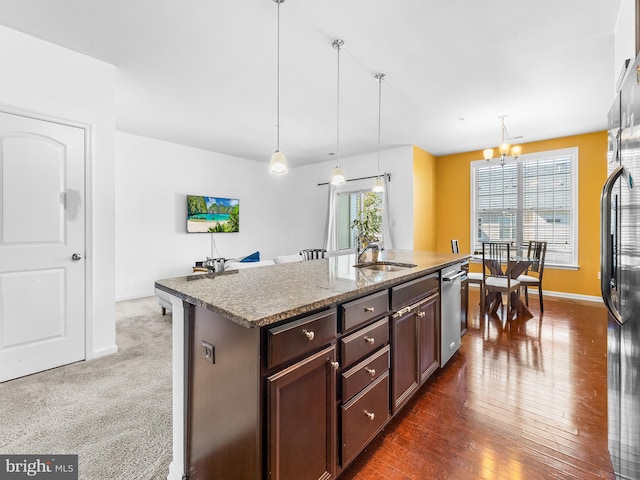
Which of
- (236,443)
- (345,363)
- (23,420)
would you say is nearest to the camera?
(236,443)

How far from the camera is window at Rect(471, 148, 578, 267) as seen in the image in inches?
199

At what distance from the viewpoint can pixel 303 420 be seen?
113 cm

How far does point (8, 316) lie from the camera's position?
236cm

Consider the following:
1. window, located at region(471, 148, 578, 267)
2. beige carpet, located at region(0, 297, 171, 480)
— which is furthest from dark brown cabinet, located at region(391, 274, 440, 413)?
window, located at region(471, 148, 578, 267)

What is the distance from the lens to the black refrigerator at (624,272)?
39.1 inches

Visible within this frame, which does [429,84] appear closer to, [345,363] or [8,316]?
[345,363]

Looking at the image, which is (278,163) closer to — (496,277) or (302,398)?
(302,398)

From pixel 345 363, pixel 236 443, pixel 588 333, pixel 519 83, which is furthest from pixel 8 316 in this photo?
pixel 588 333

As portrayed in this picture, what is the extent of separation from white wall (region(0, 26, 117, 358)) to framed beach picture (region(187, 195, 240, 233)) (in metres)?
2.92

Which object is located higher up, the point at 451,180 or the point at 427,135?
the point at 427,135

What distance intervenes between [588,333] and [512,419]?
90.3 inches

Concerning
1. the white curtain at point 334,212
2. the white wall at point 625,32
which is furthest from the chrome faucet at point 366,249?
the white curtain at point 334,212

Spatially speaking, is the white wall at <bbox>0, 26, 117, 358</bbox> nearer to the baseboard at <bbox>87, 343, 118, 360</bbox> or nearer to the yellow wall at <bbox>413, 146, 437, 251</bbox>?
the baseboard at <bbox>87, 343, 118, 360</bbox>

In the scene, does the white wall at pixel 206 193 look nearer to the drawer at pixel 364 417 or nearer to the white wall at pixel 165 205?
the white wall at pixel 165 205
